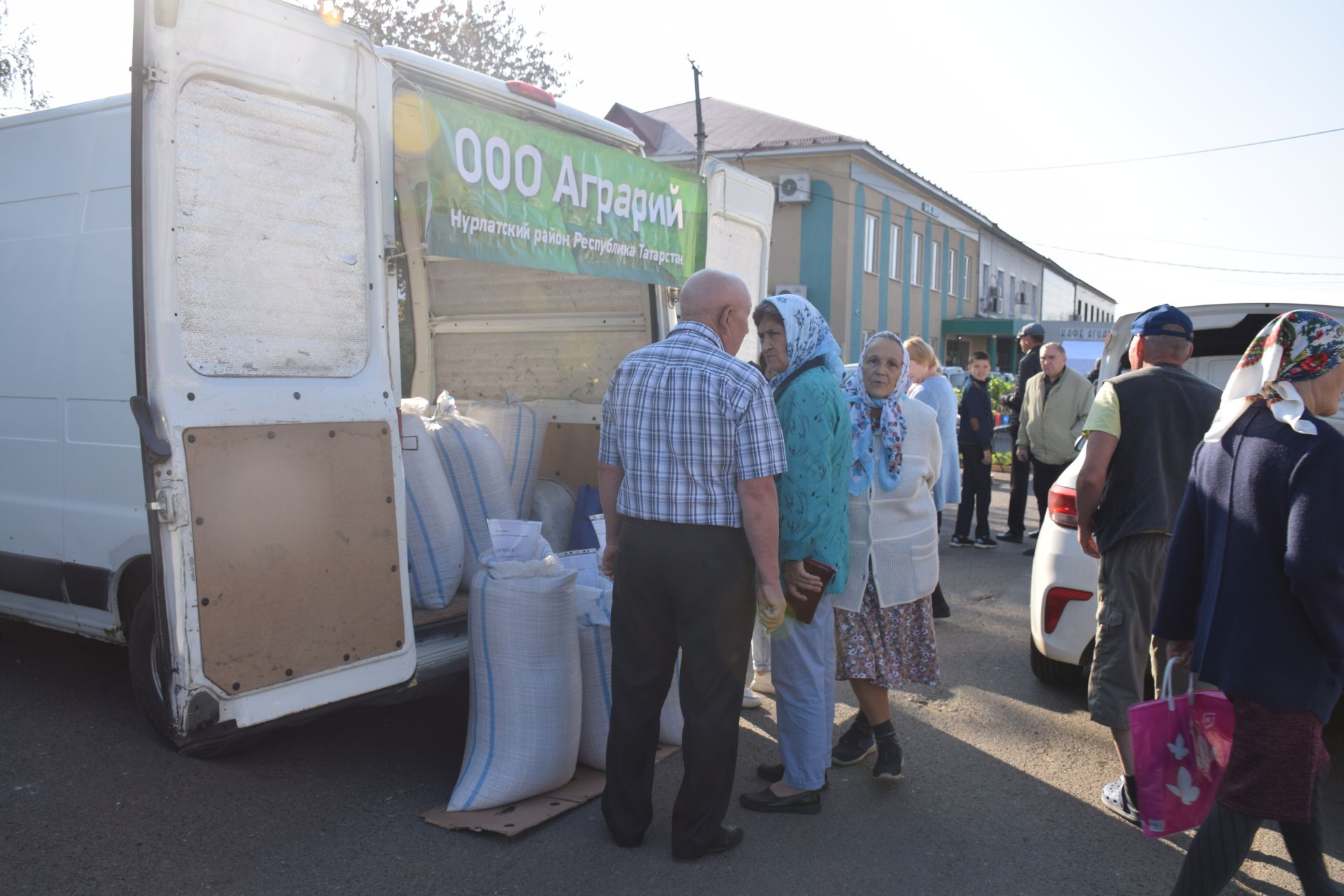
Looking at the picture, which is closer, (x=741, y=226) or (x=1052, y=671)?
(x=1052, y=671)

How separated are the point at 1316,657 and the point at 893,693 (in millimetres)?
2774

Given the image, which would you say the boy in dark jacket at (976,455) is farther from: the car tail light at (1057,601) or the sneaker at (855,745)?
the sneaker at (855,745)

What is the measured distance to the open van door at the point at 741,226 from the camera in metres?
5.60

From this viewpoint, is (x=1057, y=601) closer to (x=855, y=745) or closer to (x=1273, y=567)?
(x=855, y=745)

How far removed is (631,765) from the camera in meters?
3.28

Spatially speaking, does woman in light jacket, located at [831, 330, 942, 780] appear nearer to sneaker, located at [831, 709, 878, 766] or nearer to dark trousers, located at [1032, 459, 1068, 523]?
sneaker, located at [831, 709, 878, 766]

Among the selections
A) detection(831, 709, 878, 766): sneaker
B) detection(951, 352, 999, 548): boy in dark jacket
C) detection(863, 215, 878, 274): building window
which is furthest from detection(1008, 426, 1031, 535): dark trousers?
detection(863, 215, 878, 274): building window

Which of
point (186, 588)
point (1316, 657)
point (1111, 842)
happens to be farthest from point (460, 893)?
point (1316, 657)

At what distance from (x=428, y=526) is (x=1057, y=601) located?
9.36 feet

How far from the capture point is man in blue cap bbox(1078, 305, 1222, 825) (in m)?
3.49

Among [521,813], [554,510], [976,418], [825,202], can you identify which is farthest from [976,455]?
[825,202]

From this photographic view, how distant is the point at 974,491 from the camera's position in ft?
29.5

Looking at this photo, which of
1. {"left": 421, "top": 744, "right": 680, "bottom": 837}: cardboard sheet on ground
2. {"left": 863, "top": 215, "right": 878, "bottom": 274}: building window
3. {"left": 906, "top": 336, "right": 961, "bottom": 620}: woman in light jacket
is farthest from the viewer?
{"left": 863, "top": 215, "right": 878, "bottom": 274}: building window

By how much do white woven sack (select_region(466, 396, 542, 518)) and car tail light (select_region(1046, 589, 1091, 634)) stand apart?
273cm
